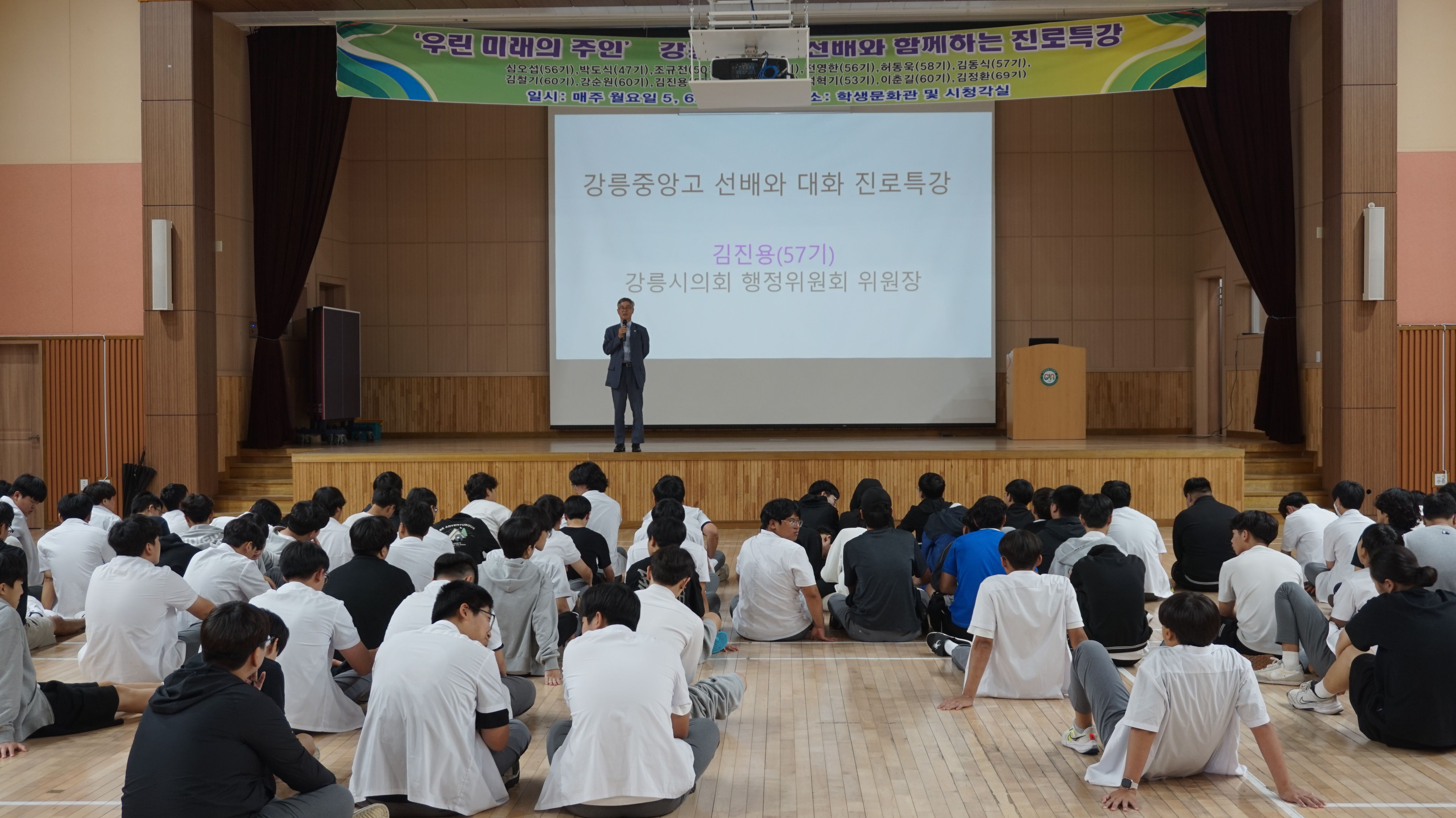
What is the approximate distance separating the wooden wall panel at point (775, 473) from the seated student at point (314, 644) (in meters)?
4.82

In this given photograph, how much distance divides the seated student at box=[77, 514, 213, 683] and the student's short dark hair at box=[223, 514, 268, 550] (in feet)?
0.79

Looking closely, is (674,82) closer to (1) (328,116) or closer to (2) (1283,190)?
(1) (328,116)

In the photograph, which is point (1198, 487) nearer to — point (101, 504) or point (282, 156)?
point (101, 504)

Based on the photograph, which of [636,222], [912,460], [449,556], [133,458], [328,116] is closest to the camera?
[449,556]

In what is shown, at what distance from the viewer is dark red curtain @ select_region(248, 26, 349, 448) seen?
10.1 m

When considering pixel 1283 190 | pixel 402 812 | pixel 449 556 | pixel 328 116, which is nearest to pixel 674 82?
pixel 328 116

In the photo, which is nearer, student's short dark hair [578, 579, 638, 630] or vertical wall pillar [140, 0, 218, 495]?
student's short dark hair [578, 579, 638, 630]

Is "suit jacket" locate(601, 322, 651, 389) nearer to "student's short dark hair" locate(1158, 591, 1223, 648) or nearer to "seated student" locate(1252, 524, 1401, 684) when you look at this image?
"seated student" locate(1252, 524, 1401, 684)

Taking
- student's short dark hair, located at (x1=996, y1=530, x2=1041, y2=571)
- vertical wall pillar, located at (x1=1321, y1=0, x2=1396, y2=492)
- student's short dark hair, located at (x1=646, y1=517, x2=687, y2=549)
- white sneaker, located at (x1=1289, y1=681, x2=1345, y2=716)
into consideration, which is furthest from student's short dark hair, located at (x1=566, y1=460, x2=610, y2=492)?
vertical wall pillar, located at (x1=1321, y1=0, x2=1396, y2=492)

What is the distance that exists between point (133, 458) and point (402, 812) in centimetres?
756

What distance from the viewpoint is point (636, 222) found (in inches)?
446

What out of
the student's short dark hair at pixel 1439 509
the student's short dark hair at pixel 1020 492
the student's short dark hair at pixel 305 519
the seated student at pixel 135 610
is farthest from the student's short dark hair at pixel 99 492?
the student's short dark hair at pixel 1439 509

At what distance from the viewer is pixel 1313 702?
4273 mm

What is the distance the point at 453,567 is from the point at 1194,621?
217 cm
